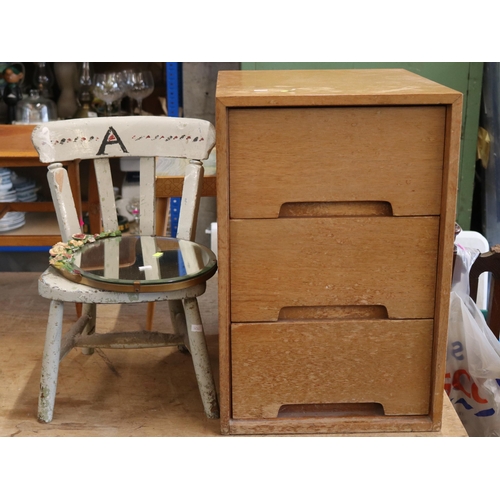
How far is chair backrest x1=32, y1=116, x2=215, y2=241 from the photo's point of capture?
197 cm

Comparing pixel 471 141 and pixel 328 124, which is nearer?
pixel 328 124

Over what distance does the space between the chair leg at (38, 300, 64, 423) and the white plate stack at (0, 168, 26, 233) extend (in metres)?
1.25

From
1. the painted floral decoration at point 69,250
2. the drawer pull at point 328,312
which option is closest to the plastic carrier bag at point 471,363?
the drawer pull at point 328,312

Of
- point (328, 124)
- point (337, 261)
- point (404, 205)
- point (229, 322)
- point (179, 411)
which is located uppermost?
point (328, 124)

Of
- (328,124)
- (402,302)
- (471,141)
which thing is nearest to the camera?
(328,124)

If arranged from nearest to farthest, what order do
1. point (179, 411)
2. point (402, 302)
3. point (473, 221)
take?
point (402, 302) < point (179, 411) < point (473, 221)

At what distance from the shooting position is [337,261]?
161 centimetres

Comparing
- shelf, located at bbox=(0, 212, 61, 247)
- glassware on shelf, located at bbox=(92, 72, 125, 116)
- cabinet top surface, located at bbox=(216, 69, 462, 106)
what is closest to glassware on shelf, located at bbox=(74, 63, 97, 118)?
glassware on shelf, located at bbox=(92, 72, 125, 116)

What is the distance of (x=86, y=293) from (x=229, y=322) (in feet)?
1.16

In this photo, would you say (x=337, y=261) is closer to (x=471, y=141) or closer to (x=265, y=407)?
(x=265, y=407)

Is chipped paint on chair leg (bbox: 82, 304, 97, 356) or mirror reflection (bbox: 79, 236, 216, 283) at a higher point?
mirror reflection (bbox: 79, 236, 216, 283)

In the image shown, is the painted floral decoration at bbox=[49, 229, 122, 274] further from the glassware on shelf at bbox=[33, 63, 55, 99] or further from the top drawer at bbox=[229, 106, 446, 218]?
the glassware on shelf at bbox=[33, 63, 55, 99]

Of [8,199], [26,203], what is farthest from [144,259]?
[8,199]

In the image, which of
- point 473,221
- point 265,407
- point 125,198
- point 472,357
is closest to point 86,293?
point 265,407
